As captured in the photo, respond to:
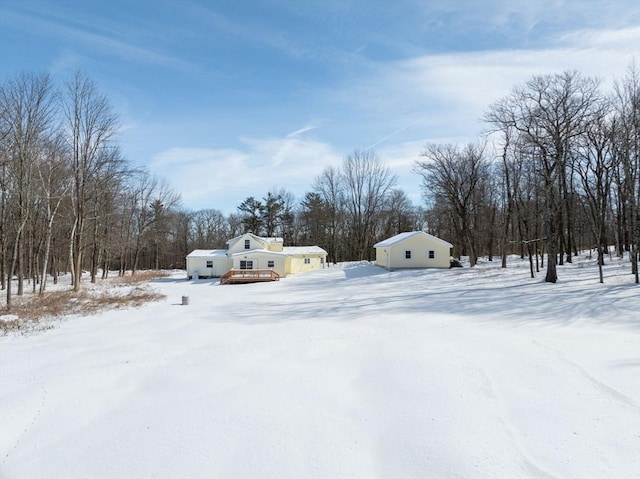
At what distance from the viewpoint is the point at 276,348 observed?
8.88 meters

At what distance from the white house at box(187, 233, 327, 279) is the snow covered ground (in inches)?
774

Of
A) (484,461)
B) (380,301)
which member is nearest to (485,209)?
(380,301)

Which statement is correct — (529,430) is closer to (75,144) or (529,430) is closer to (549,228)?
(549,228)

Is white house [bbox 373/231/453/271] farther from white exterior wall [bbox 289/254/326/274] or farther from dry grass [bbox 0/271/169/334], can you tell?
dry grass [bbox 0/271/169/334]

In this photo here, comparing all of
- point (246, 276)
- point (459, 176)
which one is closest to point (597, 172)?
point (459, 176)

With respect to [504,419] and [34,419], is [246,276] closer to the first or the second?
[34,419]

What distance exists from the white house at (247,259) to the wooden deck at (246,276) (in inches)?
88.3

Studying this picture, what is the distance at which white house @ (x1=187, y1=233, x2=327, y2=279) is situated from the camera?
3164cm

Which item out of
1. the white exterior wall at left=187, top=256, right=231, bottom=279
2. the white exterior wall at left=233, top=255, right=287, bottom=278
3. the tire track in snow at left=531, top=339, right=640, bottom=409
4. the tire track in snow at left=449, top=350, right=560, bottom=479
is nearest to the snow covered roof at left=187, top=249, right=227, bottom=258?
the white exterior wall at left=187, top=256, right=231, bottom=279

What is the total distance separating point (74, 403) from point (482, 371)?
6.92m

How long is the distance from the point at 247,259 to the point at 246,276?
325cm

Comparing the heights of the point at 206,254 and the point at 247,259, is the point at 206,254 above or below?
above

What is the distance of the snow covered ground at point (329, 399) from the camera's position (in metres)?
4.25

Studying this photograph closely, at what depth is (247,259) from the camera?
1247 inches
